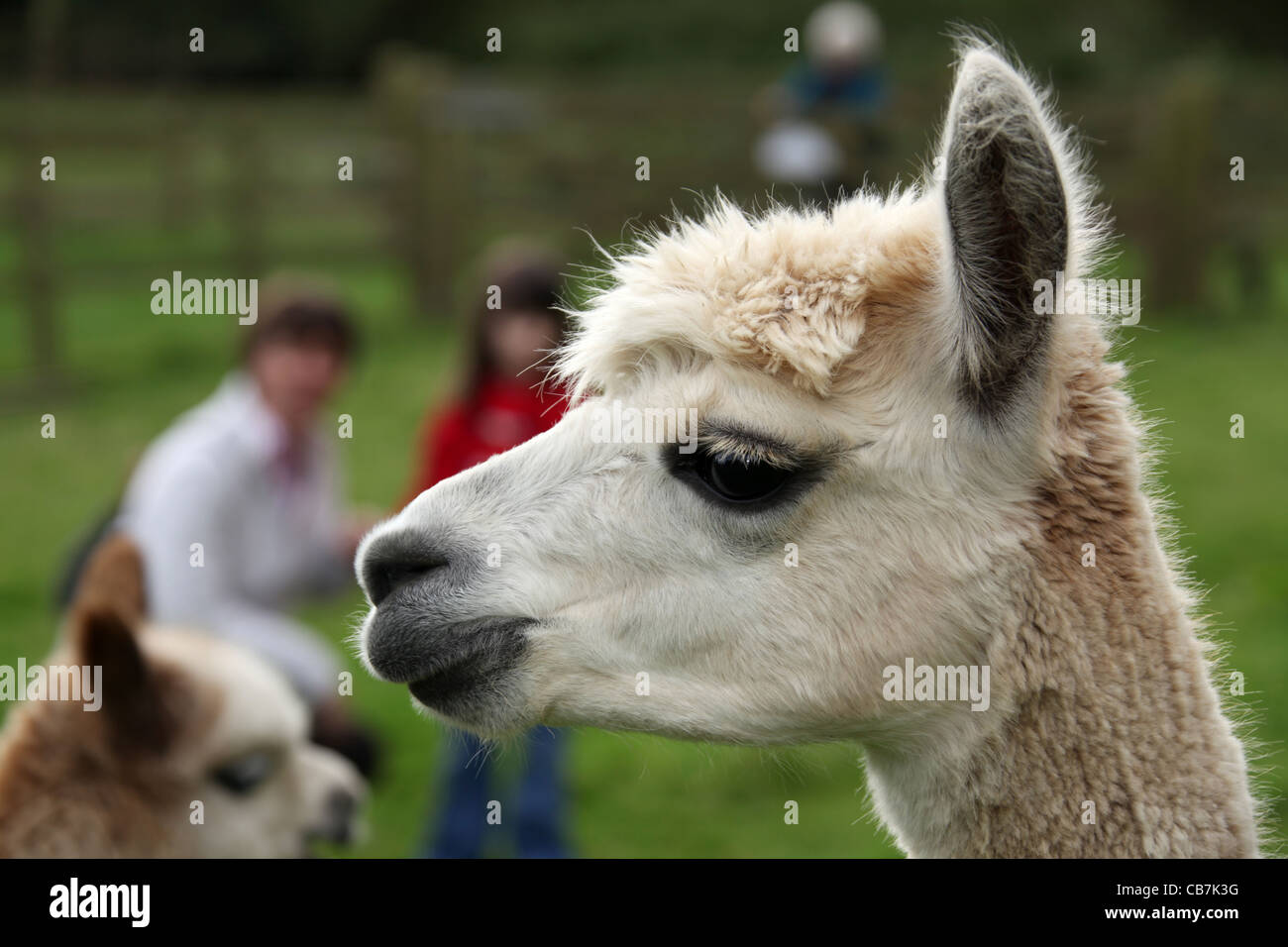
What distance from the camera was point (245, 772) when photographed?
3.57 metres

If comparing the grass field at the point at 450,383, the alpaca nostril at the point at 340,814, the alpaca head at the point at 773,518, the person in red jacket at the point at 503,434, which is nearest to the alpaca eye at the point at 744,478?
the alpaca head at the point at 773,518

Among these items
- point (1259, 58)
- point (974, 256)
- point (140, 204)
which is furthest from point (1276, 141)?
point (1259, 58)

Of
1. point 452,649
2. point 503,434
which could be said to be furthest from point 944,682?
point 503,434

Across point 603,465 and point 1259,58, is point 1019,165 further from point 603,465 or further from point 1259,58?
point 1259,58

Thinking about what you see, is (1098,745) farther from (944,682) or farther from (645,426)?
(645,426)

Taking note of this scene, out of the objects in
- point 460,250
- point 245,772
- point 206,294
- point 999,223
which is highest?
point 460,250

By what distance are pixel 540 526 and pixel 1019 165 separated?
2.89ft

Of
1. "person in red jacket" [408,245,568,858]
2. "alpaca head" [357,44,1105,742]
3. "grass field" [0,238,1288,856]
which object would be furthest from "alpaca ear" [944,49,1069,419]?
"person in red jacket" [408,245,568,858]

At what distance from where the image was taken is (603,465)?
7.00ft

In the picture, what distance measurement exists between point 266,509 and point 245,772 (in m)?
1.61

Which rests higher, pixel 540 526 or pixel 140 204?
pixel 140 204

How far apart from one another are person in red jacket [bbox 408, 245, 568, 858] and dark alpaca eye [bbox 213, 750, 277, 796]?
3.10 ft

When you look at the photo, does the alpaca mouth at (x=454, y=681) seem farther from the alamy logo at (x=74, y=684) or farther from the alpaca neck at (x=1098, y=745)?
the alamy logo at (x=74, y=684)
